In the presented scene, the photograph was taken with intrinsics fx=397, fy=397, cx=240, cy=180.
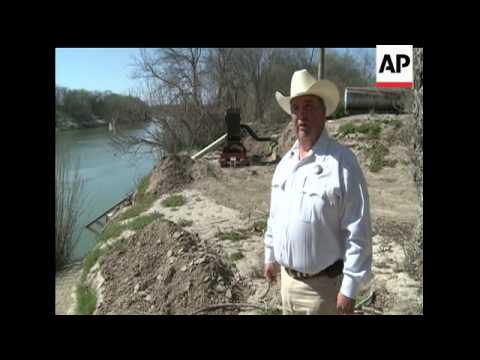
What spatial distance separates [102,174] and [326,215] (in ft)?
54.5

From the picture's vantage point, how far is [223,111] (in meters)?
19.4

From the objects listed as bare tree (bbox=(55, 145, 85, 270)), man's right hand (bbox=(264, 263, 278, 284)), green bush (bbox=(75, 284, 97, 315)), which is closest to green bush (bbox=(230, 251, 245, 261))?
green bush (bbox=(75, 284, 97, 315))

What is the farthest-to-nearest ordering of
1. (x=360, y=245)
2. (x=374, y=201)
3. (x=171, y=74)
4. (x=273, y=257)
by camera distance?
(x=171, y=74), (x=374, y=201), (x=273, y=257), (x=360, y=245)

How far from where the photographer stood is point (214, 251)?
5781 mm

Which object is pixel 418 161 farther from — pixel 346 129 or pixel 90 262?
pixel 346 129

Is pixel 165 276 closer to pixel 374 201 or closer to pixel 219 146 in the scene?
pixel 374 201

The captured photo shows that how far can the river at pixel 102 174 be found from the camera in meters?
13.7

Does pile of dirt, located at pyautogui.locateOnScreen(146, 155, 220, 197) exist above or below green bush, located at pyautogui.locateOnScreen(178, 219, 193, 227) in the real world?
above

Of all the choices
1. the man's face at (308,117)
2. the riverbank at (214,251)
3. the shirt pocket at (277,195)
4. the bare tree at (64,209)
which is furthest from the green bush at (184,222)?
the man's face at (308,117)

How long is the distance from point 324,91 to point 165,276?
3.53 meters

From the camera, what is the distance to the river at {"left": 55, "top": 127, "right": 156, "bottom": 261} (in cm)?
1366

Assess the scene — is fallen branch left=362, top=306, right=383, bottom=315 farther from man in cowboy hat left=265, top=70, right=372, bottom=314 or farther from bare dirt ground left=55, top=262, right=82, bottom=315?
bare dirt ground left=55, top=262, right=82, bottom=315

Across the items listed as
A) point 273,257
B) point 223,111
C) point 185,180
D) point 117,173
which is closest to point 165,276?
point 273,257

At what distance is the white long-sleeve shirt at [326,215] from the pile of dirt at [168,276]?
86.3 inches
